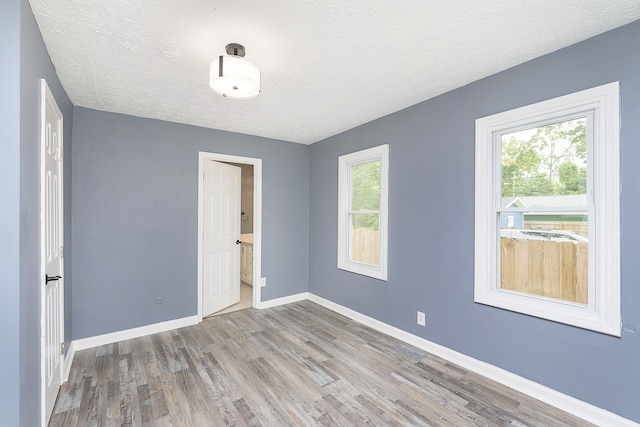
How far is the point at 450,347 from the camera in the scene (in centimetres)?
262

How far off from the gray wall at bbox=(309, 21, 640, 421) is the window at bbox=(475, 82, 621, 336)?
0.06 meters

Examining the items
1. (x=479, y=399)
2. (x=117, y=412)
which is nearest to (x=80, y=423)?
(x=117, y=412)

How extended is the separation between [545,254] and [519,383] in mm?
1006

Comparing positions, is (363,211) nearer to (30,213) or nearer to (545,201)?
(545,201)

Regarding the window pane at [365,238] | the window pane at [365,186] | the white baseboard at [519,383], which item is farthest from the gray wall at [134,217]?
the white baseboard at [519,383]

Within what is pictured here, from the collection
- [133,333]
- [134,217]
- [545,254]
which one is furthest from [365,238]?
[133,333]

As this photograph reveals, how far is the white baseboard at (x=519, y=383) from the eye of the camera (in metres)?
1.79

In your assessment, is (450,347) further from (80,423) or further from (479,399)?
(80,423)

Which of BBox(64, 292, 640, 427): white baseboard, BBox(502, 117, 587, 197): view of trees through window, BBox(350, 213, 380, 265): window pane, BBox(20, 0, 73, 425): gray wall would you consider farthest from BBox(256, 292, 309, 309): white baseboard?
BBox(502, 117, 587, 197): view of trees through window

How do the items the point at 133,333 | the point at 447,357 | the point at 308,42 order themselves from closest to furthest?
the point at 308,42
the point at 447,357
the point at 133,333

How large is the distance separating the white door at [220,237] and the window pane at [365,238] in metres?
1.78

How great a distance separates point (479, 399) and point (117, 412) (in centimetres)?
259

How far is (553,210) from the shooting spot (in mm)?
2049

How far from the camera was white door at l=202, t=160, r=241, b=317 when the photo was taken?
3775 mm
